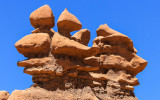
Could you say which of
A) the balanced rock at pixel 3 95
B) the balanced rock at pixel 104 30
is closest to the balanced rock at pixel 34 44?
the balanced rock at pixel 3 95

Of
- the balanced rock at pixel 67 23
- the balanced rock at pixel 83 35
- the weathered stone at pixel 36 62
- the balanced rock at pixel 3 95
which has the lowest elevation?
the balanced rock at pixel 3 95

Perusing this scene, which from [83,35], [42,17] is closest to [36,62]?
[42,17]

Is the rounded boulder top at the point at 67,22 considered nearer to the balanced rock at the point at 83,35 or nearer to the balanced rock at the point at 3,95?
the balanced rock at the point at 83,35

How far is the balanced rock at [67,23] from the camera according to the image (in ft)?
39.4

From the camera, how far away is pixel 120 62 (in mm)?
14375

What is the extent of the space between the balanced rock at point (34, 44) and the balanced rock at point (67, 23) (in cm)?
103

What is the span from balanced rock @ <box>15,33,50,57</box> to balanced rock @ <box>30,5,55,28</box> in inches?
32.1

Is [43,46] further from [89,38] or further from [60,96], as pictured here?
[89,38]

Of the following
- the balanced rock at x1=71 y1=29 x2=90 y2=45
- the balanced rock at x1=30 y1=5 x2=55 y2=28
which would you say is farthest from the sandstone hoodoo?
the balanced rock at x1=71 y1=29 x2=90 y2=45

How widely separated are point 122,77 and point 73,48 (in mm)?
4152

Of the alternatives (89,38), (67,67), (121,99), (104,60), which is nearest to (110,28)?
(89,38)

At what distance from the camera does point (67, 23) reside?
12.0 m

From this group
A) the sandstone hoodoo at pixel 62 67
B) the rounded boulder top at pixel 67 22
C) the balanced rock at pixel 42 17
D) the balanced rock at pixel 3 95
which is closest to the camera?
the sandstone hoodoo at pixel 62 67

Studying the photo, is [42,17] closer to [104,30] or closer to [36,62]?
[36,62]
